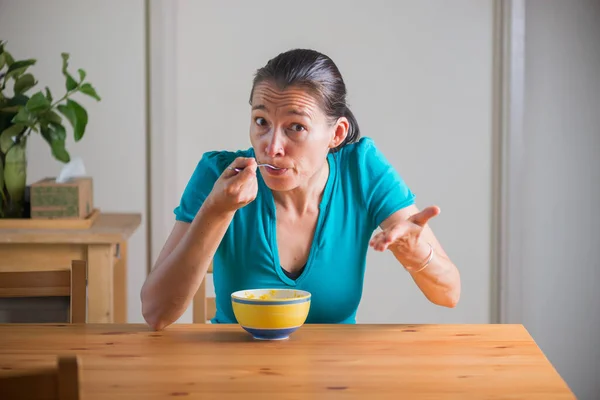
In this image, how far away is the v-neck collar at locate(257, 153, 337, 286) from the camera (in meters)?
1.64

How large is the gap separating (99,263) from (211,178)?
0.79 metres

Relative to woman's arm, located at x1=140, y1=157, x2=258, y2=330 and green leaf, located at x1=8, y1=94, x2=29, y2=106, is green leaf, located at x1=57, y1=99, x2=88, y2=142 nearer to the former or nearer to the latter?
green leaf, located at x1=8, y1=94, x2=29, y2=106

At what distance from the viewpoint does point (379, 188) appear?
173cm

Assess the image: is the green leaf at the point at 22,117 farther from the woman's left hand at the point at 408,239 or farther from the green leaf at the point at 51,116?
the woman's left hand at the point at 408,239

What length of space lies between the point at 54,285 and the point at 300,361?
640mm

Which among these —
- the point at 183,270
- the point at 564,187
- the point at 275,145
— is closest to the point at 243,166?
the point at 275,145

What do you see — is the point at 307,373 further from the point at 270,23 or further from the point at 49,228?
the point at 270,23

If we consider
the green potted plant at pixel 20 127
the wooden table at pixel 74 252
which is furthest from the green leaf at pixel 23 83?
the wooden table at pixel 74 252

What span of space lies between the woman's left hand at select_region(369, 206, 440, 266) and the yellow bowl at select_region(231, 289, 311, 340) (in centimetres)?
17

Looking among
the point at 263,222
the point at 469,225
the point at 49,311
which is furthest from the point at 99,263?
the point at 469,225

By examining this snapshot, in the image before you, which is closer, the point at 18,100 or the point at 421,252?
the point at 421,252

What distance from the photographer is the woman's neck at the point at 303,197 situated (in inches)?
67.5

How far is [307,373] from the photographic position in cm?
118

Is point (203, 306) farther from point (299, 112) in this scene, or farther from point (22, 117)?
point (22, 117)
